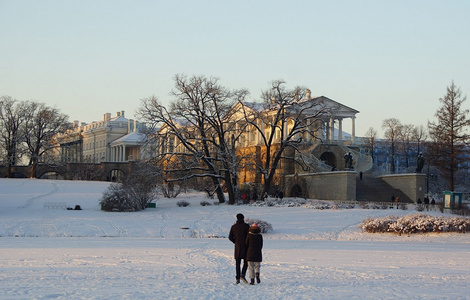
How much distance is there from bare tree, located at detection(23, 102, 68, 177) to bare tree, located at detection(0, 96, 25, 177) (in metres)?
0.76

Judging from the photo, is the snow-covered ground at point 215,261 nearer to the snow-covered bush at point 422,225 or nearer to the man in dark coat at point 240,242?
the man in dark coat at point 240,242

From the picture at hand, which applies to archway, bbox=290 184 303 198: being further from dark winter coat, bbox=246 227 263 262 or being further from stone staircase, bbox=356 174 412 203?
dark winter coat, bbox=246 227 263 262

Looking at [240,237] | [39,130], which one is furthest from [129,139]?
[240,237]

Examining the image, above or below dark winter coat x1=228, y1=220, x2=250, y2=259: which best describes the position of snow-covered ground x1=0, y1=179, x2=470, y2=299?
below

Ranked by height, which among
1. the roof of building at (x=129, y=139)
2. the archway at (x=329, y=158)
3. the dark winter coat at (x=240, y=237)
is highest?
the roof of building at (x=129, y=139)

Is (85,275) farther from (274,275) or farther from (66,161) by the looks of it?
(66,161)

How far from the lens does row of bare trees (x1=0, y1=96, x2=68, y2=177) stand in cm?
8594

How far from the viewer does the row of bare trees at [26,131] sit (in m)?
85.9

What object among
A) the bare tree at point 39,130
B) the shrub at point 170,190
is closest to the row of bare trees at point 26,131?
the bare tree at point 39,130

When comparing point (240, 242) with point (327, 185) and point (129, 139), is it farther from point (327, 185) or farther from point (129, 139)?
point (129, 139)

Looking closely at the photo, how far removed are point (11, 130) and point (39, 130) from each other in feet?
11.6

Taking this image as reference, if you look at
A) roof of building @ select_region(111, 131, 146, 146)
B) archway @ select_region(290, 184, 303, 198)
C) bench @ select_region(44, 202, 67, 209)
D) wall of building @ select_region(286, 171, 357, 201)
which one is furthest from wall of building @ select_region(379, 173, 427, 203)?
roof of building @ select_region(111, 131, 146, 146)

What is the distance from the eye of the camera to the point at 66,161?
306ft

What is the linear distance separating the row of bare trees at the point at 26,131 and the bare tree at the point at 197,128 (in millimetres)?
35627
